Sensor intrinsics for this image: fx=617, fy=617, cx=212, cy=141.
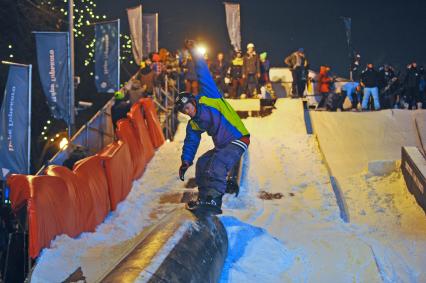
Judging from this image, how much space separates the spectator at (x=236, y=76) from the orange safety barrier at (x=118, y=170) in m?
7.53

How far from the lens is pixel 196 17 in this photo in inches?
1128

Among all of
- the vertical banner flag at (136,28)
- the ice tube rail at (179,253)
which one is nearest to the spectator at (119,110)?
the ice tube rail at (179,253)

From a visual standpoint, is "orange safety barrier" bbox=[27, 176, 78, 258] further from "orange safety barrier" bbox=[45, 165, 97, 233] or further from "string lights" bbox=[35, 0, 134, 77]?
"string lights" bbox=[35, 0, 134, 77]

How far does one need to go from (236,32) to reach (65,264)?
51.6 feet

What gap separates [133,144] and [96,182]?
112 inches

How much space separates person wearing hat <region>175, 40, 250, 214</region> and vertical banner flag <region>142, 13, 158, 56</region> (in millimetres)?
14767

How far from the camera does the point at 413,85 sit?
1800 centimetres

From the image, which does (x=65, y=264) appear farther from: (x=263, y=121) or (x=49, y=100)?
(x=263, y=121)

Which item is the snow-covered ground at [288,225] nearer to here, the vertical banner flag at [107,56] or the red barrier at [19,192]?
the red barrier at [19,192]

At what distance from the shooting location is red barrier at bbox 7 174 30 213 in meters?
7.45

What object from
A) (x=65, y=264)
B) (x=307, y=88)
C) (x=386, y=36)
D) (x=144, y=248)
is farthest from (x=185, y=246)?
(x=386, y=36)

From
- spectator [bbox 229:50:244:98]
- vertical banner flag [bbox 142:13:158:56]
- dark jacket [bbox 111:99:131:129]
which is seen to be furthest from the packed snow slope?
vertical banner flag [bbox 142:13:158:56]

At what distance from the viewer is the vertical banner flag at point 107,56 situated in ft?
55.3

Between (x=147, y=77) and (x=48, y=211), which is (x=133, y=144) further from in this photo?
(x=147, y=77)
